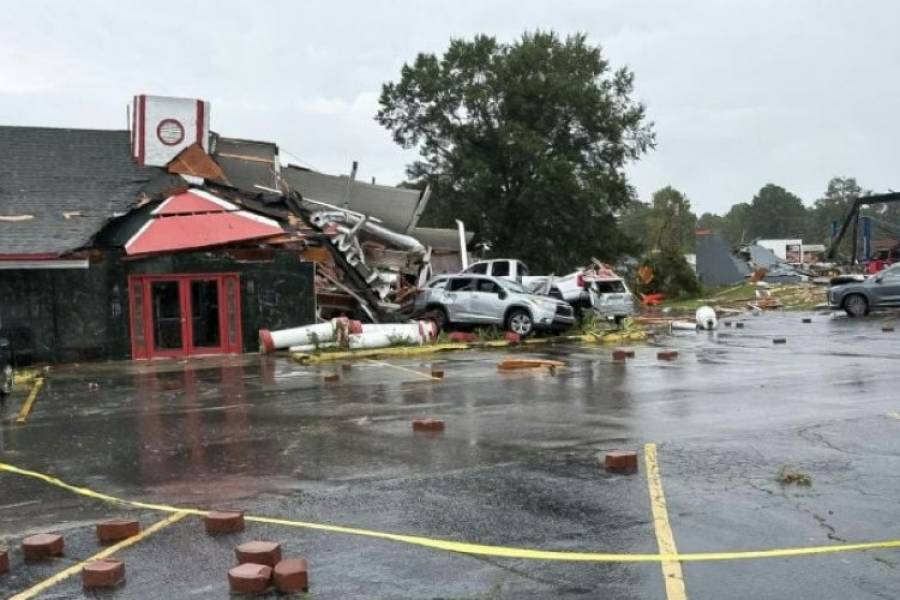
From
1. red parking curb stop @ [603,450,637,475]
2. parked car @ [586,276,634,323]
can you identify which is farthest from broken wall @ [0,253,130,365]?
red parking curb stop @ [603,450,637,475]

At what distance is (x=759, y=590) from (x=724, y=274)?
5486 cm

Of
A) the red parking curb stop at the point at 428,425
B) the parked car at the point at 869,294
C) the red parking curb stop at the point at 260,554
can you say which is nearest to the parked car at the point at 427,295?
the parked car at the point at 869,294

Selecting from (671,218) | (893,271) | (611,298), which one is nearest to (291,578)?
(611,298)

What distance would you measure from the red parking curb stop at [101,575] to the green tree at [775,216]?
163660 millimetres

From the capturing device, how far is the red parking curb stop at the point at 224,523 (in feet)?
18.8

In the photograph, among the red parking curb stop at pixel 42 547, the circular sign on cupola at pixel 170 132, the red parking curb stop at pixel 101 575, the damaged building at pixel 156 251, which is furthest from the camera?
the circular sign on cupola at pixel 170 132

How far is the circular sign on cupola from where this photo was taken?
2528cm

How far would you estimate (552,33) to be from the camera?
49.0 meters

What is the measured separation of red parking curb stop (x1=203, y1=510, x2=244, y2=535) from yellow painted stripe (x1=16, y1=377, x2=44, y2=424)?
23.7 ft

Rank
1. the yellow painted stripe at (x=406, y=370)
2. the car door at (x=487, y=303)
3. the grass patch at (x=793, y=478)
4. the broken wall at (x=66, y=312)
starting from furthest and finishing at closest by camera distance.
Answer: the car door at (x=487, y=303) → the broken wall at (x=66, y=312) → the yellow painted stripe at (x=406, y=370) → the grass patch at (x=793, y=478)

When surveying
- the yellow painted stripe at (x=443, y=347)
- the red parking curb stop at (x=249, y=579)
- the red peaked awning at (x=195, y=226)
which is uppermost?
the red peaked awning at (x=195, y=226)

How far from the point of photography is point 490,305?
23594mm

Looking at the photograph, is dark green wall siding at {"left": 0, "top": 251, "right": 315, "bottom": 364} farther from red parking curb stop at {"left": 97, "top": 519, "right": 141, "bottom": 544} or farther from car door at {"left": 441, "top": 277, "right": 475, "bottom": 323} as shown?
red parking curb stop at {"left": 97, "top": 519, "right": 141, "bottom": 544}

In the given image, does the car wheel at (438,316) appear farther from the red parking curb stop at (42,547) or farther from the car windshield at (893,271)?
the red parking curb stop at (42,547)
